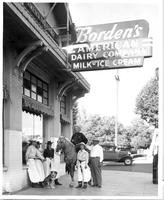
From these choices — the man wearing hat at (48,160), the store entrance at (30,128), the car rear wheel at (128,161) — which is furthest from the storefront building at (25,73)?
the car rear wheel at (128,161)

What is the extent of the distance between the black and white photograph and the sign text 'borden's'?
19 mm

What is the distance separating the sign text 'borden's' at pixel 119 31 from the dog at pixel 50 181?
3862mm

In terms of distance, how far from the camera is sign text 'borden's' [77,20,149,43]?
23.7 ft

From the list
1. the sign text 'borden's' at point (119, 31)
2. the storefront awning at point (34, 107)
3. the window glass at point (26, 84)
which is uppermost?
the sign text 'borden's' at point (119, 31)

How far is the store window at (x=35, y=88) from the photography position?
9.61 m

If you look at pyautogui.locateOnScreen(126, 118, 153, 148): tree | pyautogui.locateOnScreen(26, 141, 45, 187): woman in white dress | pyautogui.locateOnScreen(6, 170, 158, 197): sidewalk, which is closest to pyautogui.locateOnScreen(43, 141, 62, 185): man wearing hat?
pyautogui.locateOnScreen(26, 141, 45, 187): woman in white dress

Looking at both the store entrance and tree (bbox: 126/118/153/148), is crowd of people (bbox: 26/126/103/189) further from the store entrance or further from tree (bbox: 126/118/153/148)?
tree (bbox: 126/118/153/148)

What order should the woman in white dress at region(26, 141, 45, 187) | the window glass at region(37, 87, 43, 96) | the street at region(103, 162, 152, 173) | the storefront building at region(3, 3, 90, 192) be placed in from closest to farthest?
1. the storefront building at region(3, 3, 90, 192)
2. the woman in white dress at region(26, 141, 45, 187)
3. the window glass at region(37, 87, 43, 96)
4. the street at region(103, 162, 152, 173)

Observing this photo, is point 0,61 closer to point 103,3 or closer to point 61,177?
point 103,3

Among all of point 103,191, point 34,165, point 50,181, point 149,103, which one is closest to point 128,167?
point 50,181

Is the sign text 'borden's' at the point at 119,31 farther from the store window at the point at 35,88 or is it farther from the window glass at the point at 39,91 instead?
the window glass at the point at 39,91

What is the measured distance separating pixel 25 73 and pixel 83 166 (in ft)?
9.05

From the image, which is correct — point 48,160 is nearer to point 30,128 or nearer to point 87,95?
point 30,128

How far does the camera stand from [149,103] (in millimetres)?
7422
